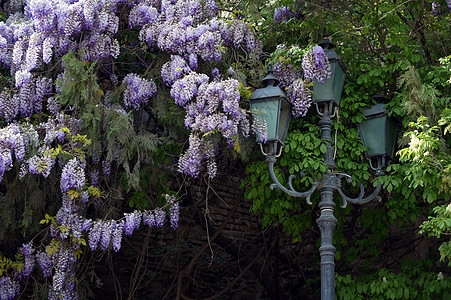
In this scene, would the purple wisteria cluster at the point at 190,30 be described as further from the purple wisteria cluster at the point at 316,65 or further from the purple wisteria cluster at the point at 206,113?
the purple wisteria cluster at the point at 316,65

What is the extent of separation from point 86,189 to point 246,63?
1.93m

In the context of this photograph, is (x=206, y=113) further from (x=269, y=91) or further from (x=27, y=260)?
(x=27, y=260)

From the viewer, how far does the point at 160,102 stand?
18.9 feet

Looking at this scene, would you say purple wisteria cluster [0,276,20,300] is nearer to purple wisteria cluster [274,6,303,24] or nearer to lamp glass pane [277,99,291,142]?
lamp glass pane [277,99,291,142]

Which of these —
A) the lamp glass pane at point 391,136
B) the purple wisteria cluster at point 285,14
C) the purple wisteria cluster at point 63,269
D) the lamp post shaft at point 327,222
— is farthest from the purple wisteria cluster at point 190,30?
the purple wisteria cluster at point 63,269

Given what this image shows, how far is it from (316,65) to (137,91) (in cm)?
165

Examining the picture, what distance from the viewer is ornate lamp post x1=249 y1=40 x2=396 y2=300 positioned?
4.58m

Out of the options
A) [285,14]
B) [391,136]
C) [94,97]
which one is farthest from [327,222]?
[285,14]

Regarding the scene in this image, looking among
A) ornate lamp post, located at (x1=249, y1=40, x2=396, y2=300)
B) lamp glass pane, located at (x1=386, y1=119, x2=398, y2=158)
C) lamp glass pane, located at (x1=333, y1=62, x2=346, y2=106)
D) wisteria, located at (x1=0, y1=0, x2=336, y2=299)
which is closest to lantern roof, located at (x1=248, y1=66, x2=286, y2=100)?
ornate lamp post, located at (x1=249, y1=40, x2=396, y2=300)

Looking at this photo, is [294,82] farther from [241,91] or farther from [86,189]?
[86,189]

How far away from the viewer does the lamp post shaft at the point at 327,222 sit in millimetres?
4371

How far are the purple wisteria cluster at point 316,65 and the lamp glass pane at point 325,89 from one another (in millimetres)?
34

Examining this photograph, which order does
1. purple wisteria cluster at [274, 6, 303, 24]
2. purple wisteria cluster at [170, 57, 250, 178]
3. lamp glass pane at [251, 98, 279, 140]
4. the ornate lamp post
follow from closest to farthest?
the ornate lamp post, lamp glass pane at [251, 98, 279, 140], purple wisteria cluster at [170, 57, 250, 178], purple wisteria cluster at [274, 6, 303, 24]

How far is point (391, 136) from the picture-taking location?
531cm
